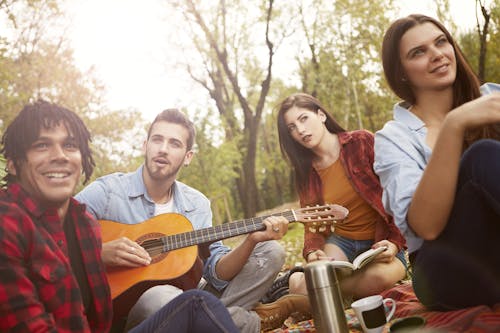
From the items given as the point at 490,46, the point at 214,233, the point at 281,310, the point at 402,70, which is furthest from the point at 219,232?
the point at 490,46

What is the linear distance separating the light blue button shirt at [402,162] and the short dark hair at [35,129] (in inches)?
38.4

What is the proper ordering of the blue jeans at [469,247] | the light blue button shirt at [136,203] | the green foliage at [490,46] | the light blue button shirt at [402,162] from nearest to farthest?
the blue jeans at [469,247], the light blue button shirt at [402,162], the light blue button shirt at [136,203], the green foliage at [490,46]

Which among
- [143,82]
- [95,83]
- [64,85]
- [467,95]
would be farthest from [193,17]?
[467,95]

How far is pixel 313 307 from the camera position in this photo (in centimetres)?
145

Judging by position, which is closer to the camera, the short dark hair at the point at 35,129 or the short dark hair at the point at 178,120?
the short dark hair at the point at 35,129

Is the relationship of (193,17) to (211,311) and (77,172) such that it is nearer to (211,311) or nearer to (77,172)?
(77,172)

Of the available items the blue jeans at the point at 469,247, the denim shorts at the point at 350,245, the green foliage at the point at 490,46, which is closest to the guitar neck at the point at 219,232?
the denim shorts at the point at 350,245

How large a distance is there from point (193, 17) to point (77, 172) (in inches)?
60.4

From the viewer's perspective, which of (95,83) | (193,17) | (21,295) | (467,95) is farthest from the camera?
(193,17)

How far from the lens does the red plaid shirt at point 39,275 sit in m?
1.31

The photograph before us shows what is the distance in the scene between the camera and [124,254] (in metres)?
1.75

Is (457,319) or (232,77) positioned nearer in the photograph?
(457,319)

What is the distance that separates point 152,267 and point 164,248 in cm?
9

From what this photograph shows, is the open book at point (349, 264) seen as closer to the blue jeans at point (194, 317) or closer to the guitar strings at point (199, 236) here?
the blue jeans at point (194, 317)
